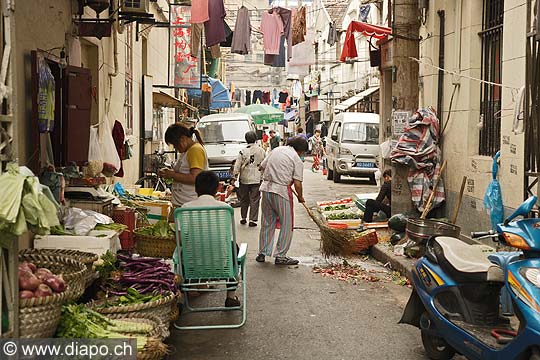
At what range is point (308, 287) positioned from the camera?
8836 millimetres

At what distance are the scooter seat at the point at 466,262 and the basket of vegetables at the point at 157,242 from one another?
3391mm

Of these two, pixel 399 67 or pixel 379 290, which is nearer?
pixel 379 290

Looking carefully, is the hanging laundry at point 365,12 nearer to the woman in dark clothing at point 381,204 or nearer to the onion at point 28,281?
the woman in dark clothing at point 381,204

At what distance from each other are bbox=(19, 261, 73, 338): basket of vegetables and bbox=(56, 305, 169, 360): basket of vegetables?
139mm

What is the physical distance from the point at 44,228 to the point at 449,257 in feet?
10.0

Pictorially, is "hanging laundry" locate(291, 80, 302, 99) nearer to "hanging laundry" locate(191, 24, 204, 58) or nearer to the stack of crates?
"hanging laundry" locate(191, 24, 204, 58)

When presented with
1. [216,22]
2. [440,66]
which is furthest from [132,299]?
[216,22]

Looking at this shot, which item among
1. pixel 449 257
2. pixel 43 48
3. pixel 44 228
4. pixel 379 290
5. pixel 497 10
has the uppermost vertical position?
pixel 497 10

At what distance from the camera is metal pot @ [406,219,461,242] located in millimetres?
9406

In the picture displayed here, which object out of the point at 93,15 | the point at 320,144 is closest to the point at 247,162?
the point at 93,15

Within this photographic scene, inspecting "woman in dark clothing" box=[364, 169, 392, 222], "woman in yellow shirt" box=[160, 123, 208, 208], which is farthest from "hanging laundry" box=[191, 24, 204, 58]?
"woman in yellow shirt" box=[160, 123, 208, 208]

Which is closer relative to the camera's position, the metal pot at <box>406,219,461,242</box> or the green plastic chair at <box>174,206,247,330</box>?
the green plastic chair at <box>174,206,247,330</box>

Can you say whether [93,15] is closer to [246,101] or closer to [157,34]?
[157,34]

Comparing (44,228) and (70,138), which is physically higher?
(70,138)
